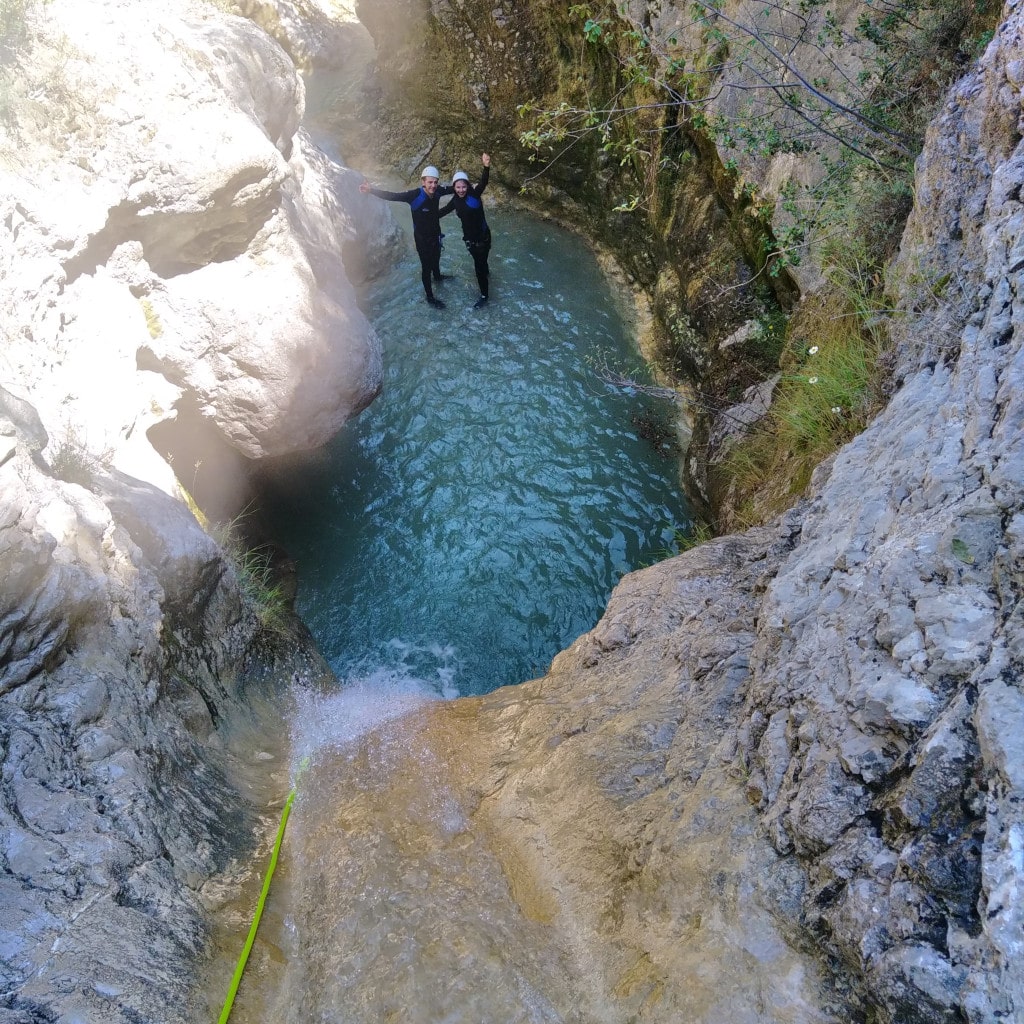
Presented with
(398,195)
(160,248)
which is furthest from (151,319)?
(398,195)

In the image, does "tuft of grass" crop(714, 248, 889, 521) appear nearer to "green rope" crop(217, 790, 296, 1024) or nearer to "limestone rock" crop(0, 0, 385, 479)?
"green rope" crop(217, 790, 296, 1024)

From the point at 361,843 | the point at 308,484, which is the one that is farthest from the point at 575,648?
the point at 308,484

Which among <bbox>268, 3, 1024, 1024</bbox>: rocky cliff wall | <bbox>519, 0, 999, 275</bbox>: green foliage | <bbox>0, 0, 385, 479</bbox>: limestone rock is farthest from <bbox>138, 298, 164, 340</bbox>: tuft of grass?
<bbox>268, 3, 1024, 1024</bbox>: rocky cliff wall

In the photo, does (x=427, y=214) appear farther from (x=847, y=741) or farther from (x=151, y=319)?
(x=847, y=741)

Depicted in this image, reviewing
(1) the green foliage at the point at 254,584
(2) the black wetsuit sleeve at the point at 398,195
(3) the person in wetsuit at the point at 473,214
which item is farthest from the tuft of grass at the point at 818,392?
(2) the black wetsuit sleeve at the point at 398,195

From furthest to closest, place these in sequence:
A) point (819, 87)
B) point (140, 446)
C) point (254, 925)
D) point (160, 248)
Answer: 1. point (160, 248)
2. point (140, 446)
3. point (819, 87)
4. point (254, 925)
